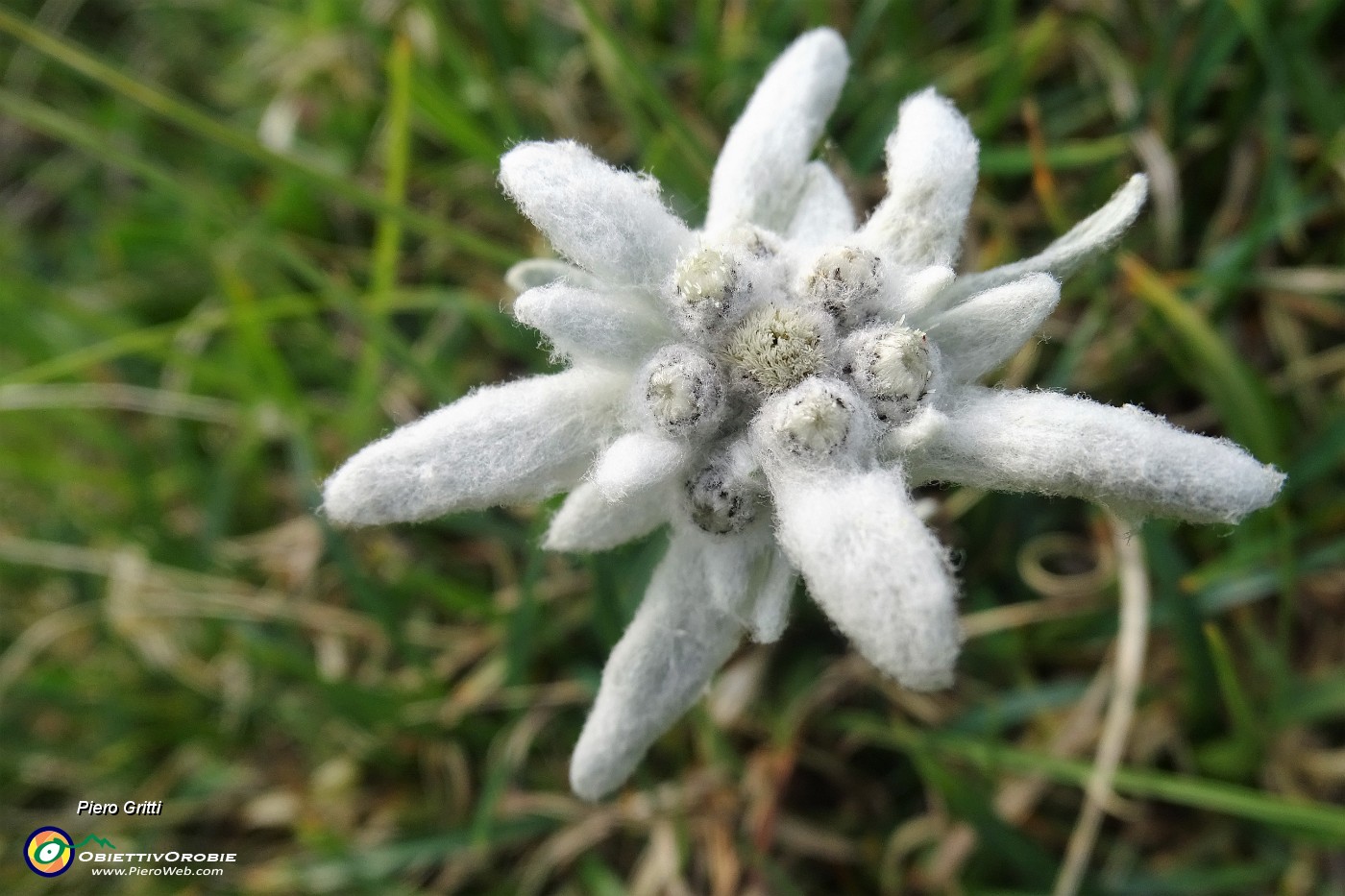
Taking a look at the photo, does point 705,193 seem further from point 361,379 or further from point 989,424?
point 989,424

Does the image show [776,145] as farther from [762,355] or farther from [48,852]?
[48,852]

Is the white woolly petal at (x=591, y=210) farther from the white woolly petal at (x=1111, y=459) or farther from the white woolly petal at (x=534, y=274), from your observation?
the white woolly petal at (x=1111, y=459)

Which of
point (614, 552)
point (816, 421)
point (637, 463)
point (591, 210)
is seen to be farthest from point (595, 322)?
point (614, 552)

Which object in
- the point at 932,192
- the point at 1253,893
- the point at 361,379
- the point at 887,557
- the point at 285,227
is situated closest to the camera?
the point at 887,557

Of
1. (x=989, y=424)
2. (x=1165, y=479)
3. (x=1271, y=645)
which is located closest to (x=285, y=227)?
(x=989, y=424)

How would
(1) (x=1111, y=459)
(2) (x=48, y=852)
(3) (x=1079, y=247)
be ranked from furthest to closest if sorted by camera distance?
(2) (x=48, y=852), (3) (x=1079, y=247), (1) (x=1111, y=459)
